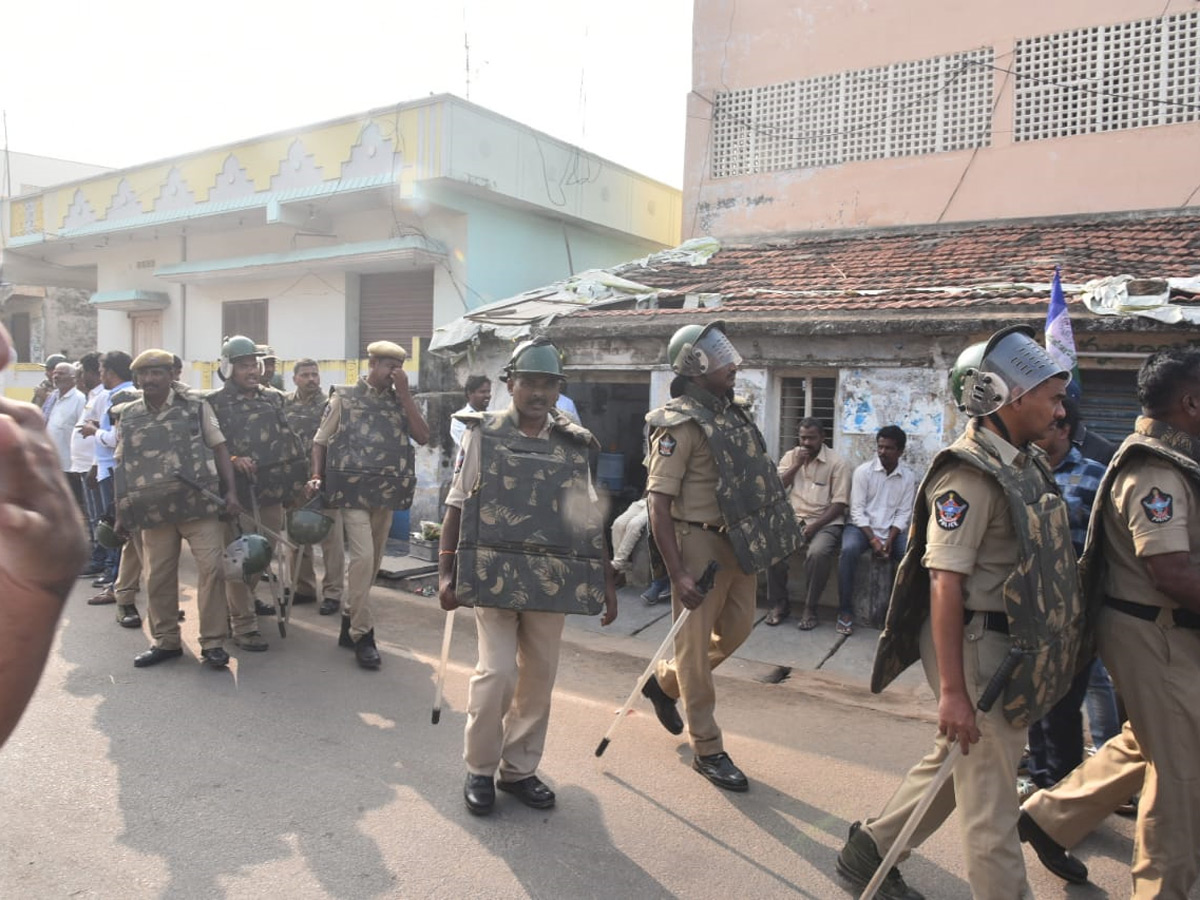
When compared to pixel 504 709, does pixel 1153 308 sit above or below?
above

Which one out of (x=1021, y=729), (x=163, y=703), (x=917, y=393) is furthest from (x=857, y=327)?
(x=163, y=703)

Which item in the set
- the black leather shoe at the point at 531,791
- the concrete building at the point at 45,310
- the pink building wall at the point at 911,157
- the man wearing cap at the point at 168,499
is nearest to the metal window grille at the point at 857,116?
the pink building wall at the point at 911,157

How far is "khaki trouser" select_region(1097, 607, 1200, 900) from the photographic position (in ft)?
8.80

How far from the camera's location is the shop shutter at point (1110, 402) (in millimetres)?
6793

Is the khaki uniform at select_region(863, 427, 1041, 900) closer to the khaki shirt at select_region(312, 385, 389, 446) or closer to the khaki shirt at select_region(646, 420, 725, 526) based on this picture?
the khaki shirt at select_region(646, 420, 725, 526)

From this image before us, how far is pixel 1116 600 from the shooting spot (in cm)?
289

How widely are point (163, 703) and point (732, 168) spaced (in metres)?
10.1

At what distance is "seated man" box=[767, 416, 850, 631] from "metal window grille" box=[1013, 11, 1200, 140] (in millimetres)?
5746

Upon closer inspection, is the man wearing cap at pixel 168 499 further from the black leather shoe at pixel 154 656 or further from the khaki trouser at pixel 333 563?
the khaki trouser at pixel 333 563

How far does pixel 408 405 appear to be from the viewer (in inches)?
232

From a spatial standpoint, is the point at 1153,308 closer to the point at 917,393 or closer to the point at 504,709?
the point at 917,393

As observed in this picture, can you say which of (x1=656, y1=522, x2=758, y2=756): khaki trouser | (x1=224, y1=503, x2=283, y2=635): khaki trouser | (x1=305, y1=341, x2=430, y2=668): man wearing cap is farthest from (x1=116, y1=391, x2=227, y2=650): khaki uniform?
(x1=656, y1=522, x2=758, y2=756): khaki trouser

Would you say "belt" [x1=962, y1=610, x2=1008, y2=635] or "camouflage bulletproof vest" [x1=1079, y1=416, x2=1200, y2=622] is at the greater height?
"camouflage bulletproof vest" [x1=1079, y1=416, x2=1200, y2=622]

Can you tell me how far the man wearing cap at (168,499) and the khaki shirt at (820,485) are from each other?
4280 millimetres
